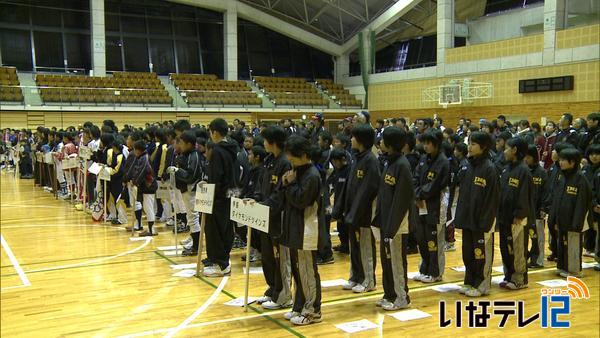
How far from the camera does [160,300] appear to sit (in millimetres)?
5668

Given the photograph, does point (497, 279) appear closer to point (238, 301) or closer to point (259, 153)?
point (238, 301)

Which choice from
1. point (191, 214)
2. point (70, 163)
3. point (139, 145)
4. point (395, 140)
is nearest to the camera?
point (395, 140)

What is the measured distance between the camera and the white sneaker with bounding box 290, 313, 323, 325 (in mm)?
4816

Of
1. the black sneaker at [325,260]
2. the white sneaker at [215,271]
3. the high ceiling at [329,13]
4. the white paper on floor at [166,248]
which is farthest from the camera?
the high ceiling at [329,13]

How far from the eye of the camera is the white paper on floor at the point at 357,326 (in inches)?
186

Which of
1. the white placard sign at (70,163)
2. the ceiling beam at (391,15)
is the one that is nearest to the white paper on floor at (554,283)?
the white placard sign at (70,163)

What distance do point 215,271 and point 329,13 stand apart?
23.3 metres

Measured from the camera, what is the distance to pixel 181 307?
541 centimetres

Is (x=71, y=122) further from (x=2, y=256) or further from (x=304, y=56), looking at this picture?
(x=2, y=256)

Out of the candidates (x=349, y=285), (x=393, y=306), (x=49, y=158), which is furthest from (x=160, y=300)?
(x=49, y=158)

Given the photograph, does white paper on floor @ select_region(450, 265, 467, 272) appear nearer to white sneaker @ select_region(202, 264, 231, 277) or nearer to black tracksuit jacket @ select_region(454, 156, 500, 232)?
black tracksuit jacket @ select_region(454, 156, 500, 232)

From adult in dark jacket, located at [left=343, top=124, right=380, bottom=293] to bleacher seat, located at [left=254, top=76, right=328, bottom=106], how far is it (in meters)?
20.8

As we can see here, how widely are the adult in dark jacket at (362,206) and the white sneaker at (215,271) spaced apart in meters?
1.51

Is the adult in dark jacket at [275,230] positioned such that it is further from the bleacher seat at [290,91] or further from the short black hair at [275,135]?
the bleacher seat at [290,91]
